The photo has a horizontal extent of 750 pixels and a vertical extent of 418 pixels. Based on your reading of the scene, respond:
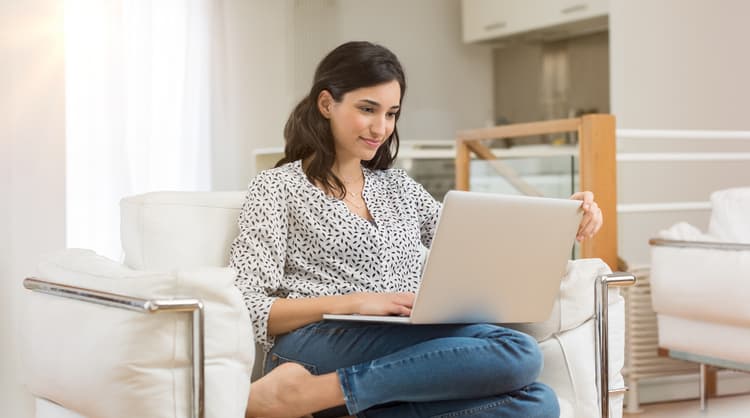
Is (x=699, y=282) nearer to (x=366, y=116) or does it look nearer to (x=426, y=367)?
(x=366, y=116)

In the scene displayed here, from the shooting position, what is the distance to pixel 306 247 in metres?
1.99

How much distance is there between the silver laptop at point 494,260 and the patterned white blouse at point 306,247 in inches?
7.7

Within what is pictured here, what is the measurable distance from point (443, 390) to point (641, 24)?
3.79m

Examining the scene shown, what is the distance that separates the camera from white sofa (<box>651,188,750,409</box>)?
307cm

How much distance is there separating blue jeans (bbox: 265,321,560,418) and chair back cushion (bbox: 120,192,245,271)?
0.97 feet

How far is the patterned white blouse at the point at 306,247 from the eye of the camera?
6.18ft

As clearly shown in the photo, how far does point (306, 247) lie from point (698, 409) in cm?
206

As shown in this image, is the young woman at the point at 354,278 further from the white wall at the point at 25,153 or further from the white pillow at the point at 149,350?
the white wall at the point at 25,153

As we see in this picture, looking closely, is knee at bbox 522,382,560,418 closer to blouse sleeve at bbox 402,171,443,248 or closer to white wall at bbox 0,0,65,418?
blouse sleeve at bbox 402,171,443,248

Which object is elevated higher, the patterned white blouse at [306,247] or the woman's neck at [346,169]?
the woman's neck at [346,169]

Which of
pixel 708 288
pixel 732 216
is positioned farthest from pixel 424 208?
pixel 732 216

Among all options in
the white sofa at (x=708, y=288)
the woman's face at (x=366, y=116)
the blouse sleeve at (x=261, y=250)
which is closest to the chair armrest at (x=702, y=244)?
the white sofa at (x=708, y=288)

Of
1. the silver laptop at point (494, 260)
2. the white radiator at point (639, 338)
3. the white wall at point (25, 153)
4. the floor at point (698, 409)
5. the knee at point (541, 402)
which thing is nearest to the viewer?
the silver laptop at point (494, 260)

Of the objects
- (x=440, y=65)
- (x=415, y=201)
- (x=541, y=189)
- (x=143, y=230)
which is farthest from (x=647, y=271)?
(x=440, y=65)
